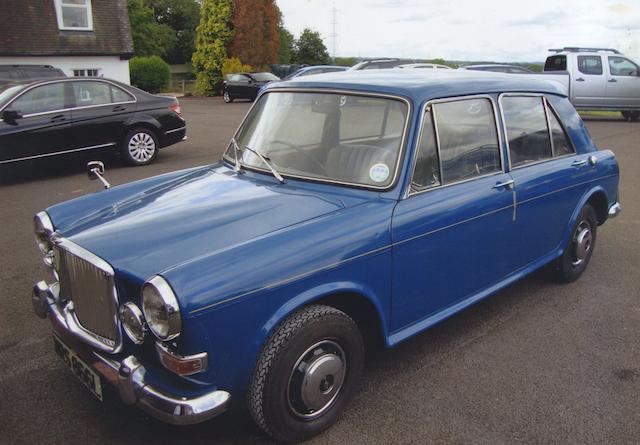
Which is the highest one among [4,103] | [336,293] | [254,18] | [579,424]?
[254,18]

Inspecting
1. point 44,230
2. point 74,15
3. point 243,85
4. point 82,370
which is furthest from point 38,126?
A: point 243,85

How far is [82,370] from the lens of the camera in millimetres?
2707

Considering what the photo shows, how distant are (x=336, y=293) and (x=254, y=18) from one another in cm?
3339

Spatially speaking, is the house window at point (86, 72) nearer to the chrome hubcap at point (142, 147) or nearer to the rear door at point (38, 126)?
the chrome hubcap at point (142, 147)

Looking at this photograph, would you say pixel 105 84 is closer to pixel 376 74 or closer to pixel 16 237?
pixel 16 237

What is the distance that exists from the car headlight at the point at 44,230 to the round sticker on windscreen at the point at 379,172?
1754mm

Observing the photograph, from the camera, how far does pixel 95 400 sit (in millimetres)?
3043

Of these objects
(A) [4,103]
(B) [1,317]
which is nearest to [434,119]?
(B) [1,317]

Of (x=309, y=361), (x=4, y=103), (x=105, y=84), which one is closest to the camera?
(x=309, y=361)

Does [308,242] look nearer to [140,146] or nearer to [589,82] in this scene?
[140,146]

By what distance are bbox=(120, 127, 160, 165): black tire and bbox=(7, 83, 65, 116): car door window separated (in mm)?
1159

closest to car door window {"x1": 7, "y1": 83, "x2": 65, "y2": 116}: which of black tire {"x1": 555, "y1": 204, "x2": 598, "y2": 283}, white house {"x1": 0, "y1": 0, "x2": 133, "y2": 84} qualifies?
black tire {"x1": 555, "y1": 204, "x2": 598, "y2": 283}

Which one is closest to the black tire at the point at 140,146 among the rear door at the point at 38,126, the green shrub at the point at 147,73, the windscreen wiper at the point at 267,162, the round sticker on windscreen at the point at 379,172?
the rear door at the point at 38,126

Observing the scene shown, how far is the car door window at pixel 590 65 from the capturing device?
16906 millimetres
